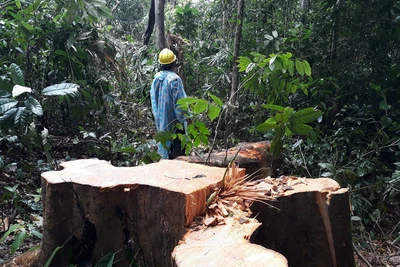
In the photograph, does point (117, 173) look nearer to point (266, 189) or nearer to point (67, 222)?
point (67, 222)

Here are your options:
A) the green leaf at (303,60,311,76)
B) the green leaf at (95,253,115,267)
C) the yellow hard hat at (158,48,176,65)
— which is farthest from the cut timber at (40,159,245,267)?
the yellow hard hat at (158,48,176,65)

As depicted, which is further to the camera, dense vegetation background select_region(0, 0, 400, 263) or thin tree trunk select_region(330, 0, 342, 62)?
thin tree trunk select_region(330, 0, 342, 62)

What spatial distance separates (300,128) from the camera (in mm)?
2439

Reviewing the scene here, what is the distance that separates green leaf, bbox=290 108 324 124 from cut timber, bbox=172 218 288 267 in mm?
863

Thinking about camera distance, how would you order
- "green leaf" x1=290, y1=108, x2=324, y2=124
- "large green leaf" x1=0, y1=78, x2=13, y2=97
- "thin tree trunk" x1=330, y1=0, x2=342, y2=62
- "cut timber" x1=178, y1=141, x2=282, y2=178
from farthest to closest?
"thin tree trunk" x1=330, y1=0, x2=342, y2=62, "cut timber" x1=178, y1=141, x2=282, y2=178, "large green leaf" x1=0, y1=78, x2=13, y2=97, "green leaf" x1=290, y1=108, x2=324, y2=124

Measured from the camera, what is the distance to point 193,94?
709cm

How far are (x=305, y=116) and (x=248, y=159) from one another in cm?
99

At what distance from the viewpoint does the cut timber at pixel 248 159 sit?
3.17m

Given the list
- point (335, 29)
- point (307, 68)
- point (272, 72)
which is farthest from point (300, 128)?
point (335, 29)

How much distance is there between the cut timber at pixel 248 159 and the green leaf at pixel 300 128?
0.63 metres

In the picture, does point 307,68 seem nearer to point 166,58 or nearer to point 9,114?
point 166,58

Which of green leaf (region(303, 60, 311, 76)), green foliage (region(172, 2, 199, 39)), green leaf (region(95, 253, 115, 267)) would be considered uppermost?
green foliage (region(172, 2, 199, 39))

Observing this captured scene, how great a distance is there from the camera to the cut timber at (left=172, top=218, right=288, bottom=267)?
142 cm

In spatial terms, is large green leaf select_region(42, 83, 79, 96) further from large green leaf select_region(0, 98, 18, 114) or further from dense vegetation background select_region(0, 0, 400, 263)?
large green leaf select_region(0, 98, 18, 114)
